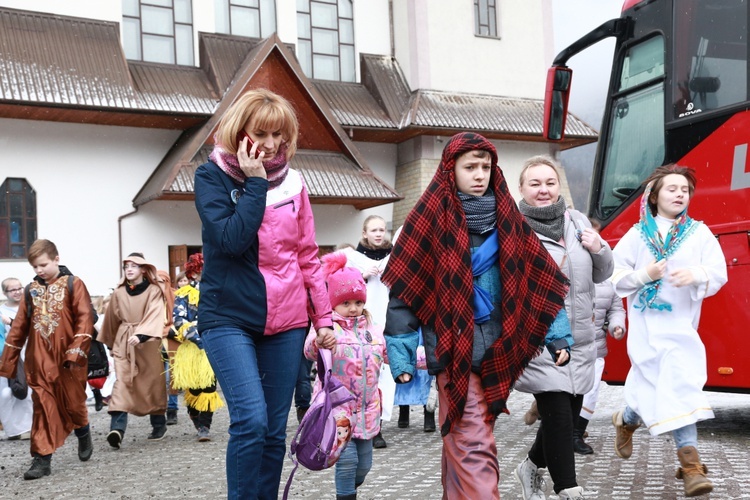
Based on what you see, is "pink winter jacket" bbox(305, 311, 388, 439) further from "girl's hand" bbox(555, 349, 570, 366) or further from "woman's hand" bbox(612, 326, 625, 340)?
"woman's hand" bbox(612, 326, 625, 340)

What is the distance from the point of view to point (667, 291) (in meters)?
6.38

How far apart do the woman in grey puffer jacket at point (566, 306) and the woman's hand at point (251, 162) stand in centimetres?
173

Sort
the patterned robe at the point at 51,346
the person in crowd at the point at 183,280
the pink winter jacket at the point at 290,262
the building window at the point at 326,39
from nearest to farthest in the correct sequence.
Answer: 1. the pink winter jacket at the point at 290,262
2. the patterned robe at the point at 51,346
3. the person in crowd at the point at 183,280
4. the building window at the point at 326,39

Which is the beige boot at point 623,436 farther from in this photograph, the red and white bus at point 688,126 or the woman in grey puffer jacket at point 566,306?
the red and white bus at point 688,126

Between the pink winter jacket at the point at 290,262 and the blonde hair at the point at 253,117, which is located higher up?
the blonde hair at the point at 253,117

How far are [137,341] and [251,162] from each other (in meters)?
5.78

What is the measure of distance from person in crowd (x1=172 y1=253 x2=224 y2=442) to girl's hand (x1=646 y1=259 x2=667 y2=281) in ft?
15.7

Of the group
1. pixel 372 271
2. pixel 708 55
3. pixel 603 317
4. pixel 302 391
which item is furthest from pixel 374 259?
pixel 708 55

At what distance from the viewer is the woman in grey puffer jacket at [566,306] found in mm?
5145

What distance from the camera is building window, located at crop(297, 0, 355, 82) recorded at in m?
23.8

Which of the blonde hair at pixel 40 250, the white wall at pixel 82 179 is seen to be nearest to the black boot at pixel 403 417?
the blonde hair at pixel 40 250

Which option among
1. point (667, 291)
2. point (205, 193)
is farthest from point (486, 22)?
point (205, 193)

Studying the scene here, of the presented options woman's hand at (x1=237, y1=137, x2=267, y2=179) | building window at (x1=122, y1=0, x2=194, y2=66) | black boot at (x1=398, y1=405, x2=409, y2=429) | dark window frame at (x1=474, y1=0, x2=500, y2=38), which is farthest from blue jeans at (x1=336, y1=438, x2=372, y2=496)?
dark window frame at (x1=474, y1=0, x2=500, y2=38)

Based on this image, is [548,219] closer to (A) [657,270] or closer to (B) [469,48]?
(A) [657,270]
